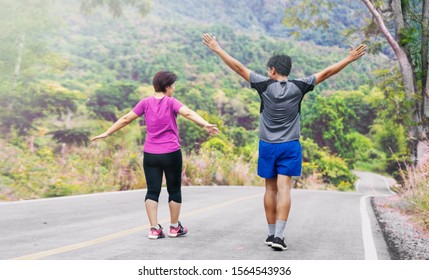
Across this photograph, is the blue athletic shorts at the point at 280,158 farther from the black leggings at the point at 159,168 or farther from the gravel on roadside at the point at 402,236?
the gravel on roadside at the point at 402,236

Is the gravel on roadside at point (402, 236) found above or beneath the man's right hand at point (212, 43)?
beneath

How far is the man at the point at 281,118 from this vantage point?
638 centimetres

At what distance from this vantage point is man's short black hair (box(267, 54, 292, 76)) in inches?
254

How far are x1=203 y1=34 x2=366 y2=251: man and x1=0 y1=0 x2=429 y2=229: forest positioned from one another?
7.95 meters

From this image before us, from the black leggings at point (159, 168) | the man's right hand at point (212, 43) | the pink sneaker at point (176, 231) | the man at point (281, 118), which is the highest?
the man's right hand at point (212, 43)

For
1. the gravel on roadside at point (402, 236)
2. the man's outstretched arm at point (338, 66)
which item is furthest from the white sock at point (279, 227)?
the man's outstretched arm at point (338, 66)

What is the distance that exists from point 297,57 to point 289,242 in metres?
53.4

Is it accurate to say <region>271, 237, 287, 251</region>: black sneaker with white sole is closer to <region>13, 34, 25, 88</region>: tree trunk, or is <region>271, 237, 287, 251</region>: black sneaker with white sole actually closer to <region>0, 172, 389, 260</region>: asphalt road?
<region>0, 172, 389, 260</region>: asphalt road

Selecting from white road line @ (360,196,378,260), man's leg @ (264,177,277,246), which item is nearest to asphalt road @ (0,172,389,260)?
white road line @ (360,196,378,260)

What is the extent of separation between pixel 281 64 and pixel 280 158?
38.9 inches

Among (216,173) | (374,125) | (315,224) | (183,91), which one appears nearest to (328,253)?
(315,224)

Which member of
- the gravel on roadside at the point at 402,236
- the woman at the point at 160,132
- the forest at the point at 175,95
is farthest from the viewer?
the forest at the point at 175,95

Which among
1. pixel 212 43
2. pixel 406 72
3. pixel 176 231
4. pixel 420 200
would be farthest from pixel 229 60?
pixel 406 72

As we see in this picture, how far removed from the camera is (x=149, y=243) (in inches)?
264
